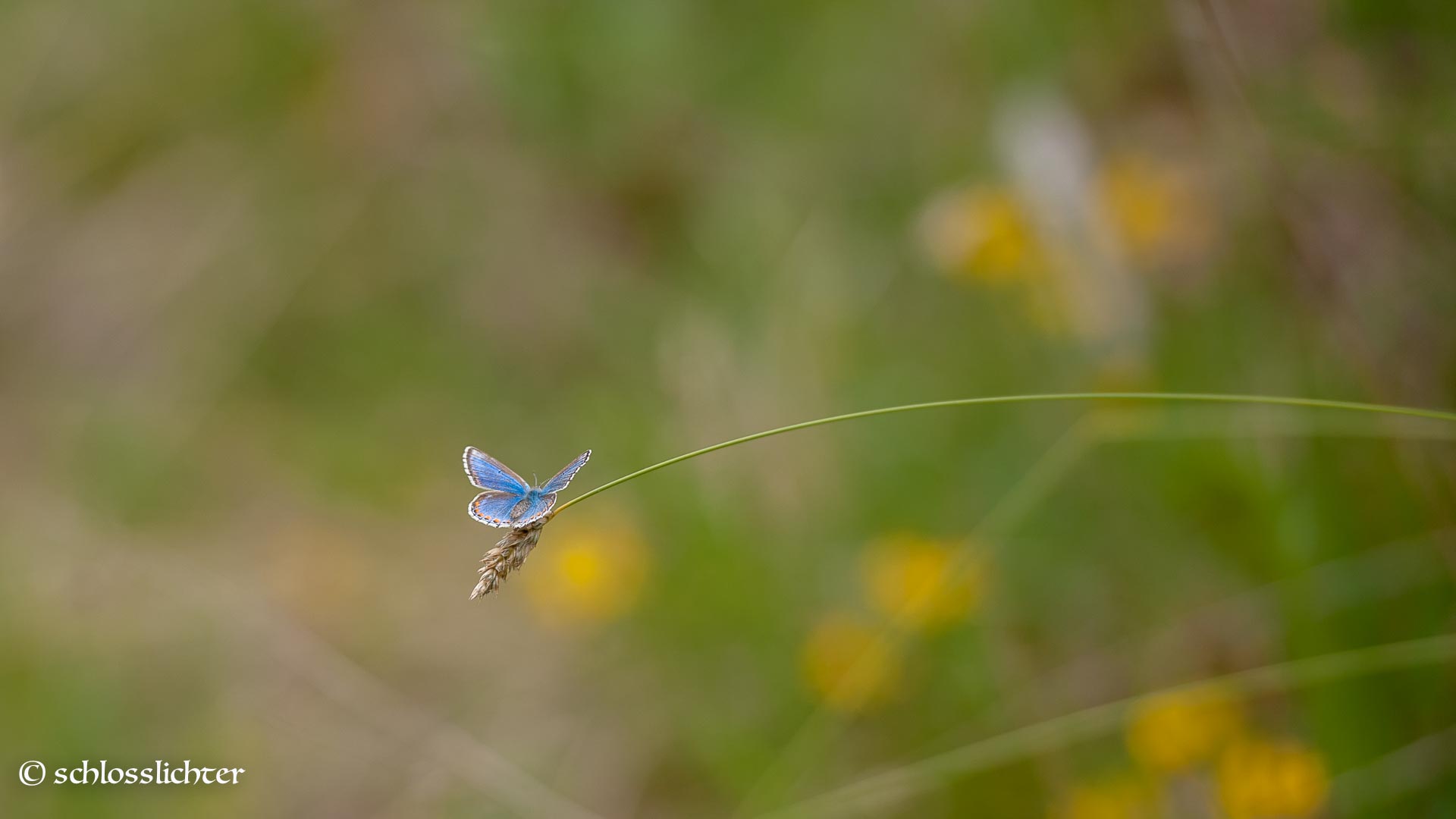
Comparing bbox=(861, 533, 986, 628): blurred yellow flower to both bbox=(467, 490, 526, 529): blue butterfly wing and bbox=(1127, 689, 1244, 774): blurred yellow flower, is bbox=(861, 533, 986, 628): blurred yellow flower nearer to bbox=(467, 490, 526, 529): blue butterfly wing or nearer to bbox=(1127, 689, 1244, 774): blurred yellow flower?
bbox=(1127, 689, 1244, 774): blurred yellow flower

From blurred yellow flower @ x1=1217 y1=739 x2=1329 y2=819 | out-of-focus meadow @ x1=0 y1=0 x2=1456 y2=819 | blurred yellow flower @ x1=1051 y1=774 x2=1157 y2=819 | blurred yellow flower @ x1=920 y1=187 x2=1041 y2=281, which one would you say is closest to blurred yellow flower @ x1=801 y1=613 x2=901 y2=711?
out-of-focus meadow @ x1=0 y1=0 x2=1456 y2=819

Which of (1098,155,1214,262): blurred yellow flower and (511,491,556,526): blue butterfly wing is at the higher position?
(1098,155,1214,262): blurred yellow flower

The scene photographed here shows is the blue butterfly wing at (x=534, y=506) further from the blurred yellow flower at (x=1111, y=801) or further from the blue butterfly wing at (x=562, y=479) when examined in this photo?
the blurred yellow flower at (x=1111, y=801)

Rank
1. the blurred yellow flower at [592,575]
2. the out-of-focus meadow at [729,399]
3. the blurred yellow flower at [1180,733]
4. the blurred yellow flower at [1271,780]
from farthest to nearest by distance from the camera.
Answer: the blurred yellow flower at [592,575] < the out-of-focus meadow at [729,399] < the blurred yellow flower at [1180,733] < the blurred yellow flower at [1271,780]

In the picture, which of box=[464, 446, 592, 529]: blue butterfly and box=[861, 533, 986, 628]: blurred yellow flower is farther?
box=[861, 533, 986, 628]: blurred yellow flower

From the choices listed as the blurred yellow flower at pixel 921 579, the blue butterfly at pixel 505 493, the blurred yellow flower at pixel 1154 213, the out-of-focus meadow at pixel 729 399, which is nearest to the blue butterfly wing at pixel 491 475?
the blue butterfly at pixel 505 493

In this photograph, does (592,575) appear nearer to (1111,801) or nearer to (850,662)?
(850,662)
